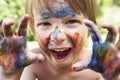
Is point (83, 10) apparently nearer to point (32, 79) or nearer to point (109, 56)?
point (109, 56)

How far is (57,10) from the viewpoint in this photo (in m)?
1.56

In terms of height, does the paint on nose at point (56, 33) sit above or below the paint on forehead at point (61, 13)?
below

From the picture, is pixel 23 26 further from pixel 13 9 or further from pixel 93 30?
pixel 13 9

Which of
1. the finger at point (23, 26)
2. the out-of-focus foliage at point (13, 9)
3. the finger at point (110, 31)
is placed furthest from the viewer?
the out-of-focus foliage at point (13, 9)

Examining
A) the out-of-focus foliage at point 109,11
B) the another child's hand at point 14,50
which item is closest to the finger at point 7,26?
the another child's hand at point 14,50

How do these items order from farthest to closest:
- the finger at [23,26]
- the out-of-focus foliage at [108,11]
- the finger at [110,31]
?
the out-of-focus foliage at [108,11]
the finger at [23,26]
the finger at [110,31]

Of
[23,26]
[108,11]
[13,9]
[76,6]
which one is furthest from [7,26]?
[108,11]

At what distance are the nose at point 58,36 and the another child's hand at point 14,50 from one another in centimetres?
9

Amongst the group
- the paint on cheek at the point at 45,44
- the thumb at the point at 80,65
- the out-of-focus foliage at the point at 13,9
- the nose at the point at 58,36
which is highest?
the nose at the point at 58,36

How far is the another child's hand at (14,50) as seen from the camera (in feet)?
4.90

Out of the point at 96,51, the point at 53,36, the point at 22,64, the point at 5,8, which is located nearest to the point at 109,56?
the point at 96,51

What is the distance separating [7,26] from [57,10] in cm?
22

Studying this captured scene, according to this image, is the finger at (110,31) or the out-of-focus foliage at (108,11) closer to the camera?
the finger at (110,31)

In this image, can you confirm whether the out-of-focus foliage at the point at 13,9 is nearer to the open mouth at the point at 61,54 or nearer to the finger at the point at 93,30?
the open mouth at the point at 61,54
